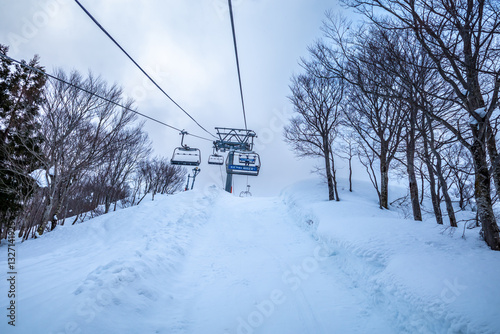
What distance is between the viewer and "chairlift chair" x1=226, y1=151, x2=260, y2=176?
1625 cm

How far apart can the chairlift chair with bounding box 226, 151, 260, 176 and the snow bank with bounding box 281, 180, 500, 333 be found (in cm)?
1050

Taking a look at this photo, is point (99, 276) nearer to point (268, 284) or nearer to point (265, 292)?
point (265, 292)

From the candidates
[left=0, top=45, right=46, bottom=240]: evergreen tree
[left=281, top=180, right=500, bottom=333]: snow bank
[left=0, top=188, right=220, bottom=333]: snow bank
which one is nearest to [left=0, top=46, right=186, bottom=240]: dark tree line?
[left=0, top=45, right=46, bottom=240]: evergreen tree

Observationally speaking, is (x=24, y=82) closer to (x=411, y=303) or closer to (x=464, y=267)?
(x=411, y=303)

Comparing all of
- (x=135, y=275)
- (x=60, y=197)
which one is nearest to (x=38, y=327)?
(x=135, y=275)

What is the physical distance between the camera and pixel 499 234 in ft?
13.0

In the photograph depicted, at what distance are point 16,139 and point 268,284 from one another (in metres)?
12.9

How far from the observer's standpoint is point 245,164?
647 inches

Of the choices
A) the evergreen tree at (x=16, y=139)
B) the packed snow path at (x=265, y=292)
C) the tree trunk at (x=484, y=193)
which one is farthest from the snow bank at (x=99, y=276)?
the tree trunk at (x=484, y=193)

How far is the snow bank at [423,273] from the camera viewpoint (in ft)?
8.00

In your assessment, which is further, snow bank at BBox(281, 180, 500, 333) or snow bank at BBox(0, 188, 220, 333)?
snow bank at BBox(0, 188, 220, 333)

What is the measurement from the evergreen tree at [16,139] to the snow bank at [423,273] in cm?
1315

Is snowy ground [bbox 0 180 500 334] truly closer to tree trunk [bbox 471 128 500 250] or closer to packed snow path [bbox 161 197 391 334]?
packed snow path [bbox 161 197 391 334]

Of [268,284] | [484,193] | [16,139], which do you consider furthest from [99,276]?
[16,139]
